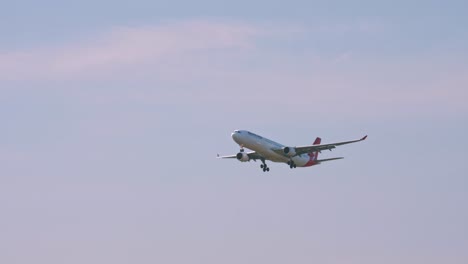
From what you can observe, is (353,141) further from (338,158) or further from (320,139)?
(320,139)

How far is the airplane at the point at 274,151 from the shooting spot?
370ft

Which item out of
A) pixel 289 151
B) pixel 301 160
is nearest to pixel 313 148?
pixel 289 151

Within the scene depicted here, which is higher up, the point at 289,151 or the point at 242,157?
the point at 242,157

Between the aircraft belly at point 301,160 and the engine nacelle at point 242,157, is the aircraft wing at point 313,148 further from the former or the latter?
the engine nacelle at point 242,157

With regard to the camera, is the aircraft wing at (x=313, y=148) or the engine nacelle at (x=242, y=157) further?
the engine nacelle at (x=242, y=157)

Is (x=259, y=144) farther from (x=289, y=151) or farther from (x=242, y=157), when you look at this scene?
(x=242, y=157)

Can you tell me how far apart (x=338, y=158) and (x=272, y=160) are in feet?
28.4

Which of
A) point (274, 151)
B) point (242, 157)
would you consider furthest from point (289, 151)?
point (242, 157)

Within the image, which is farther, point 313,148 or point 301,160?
point 301,160

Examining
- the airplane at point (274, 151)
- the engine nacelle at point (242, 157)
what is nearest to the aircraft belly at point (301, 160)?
the airplane at point (274, 151)

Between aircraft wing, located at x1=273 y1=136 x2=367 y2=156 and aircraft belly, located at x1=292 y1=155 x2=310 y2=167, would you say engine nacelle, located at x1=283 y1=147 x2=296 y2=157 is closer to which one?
aircraft wing, located at x1=273 y1=136 x2=367 y2=156

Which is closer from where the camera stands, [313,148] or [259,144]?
[259,144]

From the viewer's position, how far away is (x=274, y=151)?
11619cm

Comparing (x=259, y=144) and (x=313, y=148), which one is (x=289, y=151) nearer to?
(x=313, y=148)
